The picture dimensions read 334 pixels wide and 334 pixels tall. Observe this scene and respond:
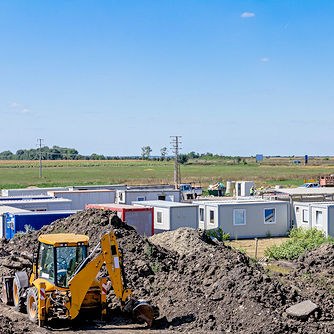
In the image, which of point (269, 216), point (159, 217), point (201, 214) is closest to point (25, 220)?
point (159, 217)

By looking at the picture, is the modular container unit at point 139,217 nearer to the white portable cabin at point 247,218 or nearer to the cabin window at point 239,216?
the white portable cabin at point 247,218

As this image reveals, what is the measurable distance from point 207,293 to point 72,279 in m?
4.28

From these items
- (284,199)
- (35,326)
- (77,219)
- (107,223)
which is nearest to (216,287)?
(35,326)

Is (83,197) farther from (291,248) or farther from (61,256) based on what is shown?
(61,256)

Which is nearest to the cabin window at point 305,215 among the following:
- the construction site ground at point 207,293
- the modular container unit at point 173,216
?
the modular container unit at point 173,216

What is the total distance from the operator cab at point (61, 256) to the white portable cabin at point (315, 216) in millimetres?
19337

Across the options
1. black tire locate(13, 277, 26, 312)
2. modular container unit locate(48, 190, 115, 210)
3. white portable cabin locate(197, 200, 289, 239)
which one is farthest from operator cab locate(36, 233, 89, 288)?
modular container unit locate(48, 190, 115, 210)

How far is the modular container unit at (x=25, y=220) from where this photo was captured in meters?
26.0

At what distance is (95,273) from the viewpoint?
41.9 feet

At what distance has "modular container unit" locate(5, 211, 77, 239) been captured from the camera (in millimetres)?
25969

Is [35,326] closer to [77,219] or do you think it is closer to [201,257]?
[201,257]

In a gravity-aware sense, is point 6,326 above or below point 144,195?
below

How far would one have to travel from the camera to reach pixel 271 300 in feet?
46.3

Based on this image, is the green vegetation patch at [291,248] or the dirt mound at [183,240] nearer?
the dirt mound at [183,240]
